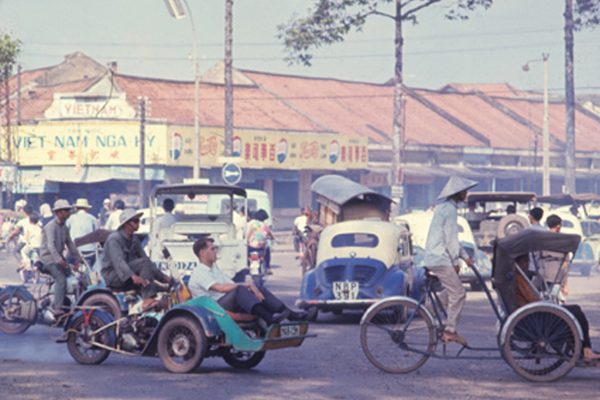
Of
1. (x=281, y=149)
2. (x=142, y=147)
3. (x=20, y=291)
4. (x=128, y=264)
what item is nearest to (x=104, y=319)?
(x=128, y=264)

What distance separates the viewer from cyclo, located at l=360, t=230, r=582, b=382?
12.4m

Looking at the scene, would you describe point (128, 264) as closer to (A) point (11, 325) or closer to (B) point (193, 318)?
(B) point (193, 318)

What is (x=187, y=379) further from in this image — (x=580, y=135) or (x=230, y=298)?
(x=580, y=135)

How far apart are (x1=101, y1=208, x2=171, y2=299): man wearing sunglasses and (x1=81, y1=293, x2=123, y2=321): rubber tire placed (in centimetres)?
60

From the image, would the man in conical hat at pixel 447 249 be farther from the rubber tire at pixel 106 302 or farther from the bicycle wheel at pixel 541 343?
the rubber tire at pixel 106 302

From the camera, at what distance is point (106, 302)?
15086 millimetres

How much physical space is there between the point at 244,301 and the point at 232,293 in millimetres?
170

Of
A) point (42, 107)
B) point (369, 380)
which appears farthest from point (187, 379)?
point (42, 107)

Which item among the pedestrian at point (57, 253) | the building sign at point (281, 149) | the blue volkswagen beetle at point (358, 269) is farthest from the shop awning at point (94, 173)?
the pedestrian at point (57, 253)

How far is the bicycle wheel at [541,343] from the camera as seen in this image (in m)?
12.3

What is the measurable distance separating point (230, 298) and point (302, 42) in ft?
133

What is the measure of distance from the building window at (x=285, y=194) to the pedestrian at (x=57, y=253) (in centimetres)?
4902

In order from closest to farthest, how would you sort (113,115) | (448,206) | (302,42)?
(448,206), (302,42), (113,115)

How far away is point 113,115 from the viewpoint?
196 ft
